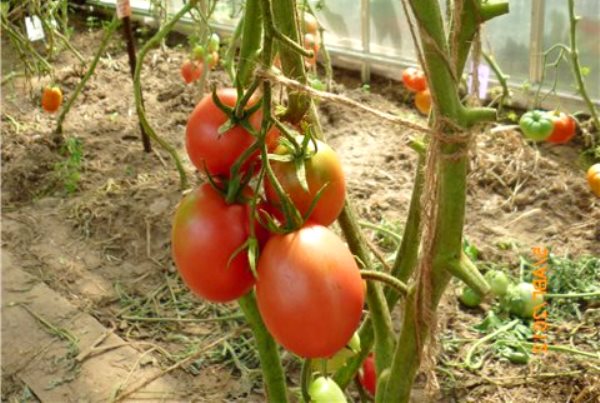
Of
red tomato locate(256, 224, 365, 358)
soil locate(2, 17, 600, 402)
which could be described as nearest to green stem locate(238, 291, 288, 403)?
red tomato locate(256, 224, 365, 358)

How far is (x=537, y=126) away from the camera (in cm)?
225

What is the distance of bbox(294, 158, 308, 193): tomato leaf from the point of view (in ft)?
2.12

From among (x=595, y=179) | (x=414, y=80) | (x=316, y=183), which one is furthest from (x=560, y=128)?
(x=316, y=183)

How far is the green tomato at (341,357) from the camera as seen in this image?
98cm

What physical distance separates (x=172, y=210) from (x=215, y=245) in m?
1.66

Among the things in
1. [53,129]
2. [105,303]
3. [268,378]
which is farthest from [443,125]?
[53,129]

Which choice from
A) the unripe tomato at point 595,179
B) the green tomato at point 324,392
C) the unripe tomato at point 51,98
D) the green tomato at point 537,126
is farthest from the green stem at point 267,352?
the unripe tomato at point 51,98

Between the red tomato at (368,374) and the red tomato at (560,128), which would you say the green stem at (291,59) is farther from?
the red tomato at (560,128)

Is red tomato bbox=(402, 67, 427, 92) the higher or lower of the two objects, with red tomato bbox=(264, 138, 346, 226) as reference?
lower

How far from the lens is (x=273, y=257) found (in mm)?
643

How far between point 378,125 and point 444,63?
2199 millimetres

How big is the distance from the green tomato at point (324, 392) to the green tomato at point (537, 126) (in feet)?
4.93

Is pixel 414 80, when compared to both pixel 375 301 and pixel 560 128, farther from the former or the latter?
pixel 375 301

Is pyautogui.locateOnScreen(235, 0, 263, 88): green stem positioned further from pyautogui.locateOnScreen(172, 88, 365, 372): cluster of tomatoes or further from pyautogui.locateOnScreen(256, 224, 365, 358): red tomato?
pyautogui.locateOnScreen(256, 224, 365, 358): red tomato
